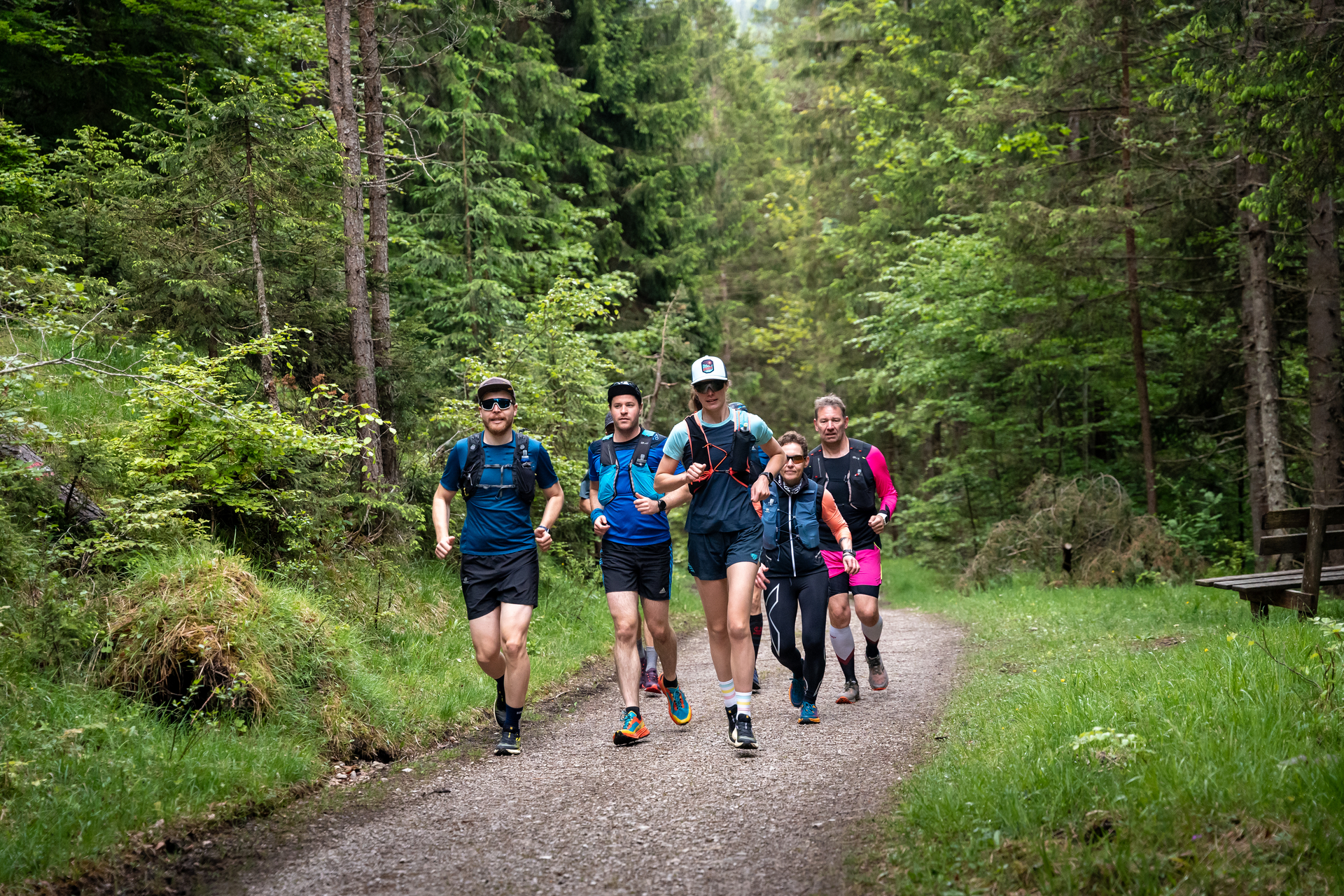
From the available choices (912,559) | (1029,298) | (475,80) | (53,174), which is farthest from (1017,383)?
(53,174)

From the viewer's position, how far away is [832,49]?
80.2 feet

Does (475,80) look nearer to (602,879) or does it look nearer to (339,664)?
(339,664)

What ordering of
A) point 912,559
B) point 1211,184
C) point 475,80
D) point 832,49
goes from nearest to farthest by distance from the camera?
point 1211,184, point 475,80, point 832,49, point 912,559

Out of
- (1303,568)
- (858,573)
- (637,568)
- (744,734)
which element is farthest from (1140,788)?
(1303,568)

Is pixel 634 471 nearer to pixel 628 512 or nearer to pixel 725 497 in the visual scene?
pixel 628 512

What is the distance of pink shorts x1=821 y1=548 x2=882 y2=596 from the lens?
7.42 meters

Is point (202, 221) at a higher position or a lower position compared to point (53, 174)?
lower

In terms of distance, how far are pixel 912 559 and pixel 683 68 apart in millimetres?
14357

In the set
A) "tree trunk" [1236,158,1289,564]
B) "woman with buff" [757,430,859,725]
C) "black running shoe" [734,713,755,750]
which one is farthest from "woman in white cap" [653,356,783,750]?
"tree trunk" [1236,158,1289,564]

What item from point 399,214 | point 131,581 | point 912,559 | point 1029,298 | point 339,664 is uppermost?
point 399,214

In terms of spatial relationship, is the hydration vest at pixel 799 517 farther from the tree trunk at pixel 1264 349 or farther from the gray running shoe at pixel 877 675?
the tree trunk at pixel 1264 349

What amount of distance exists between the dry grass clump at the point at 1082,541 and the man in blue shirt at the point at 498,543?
10779 millimetres

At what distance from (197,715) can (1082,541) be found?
44.6 feet

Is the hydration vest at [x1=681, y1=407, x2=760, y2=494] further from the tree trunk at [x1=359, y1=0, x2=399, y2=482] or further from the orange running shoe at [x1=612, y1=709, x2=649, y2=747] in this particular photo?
the tree trunk at [x1=359, y1=0, x2=399, y2=482]
